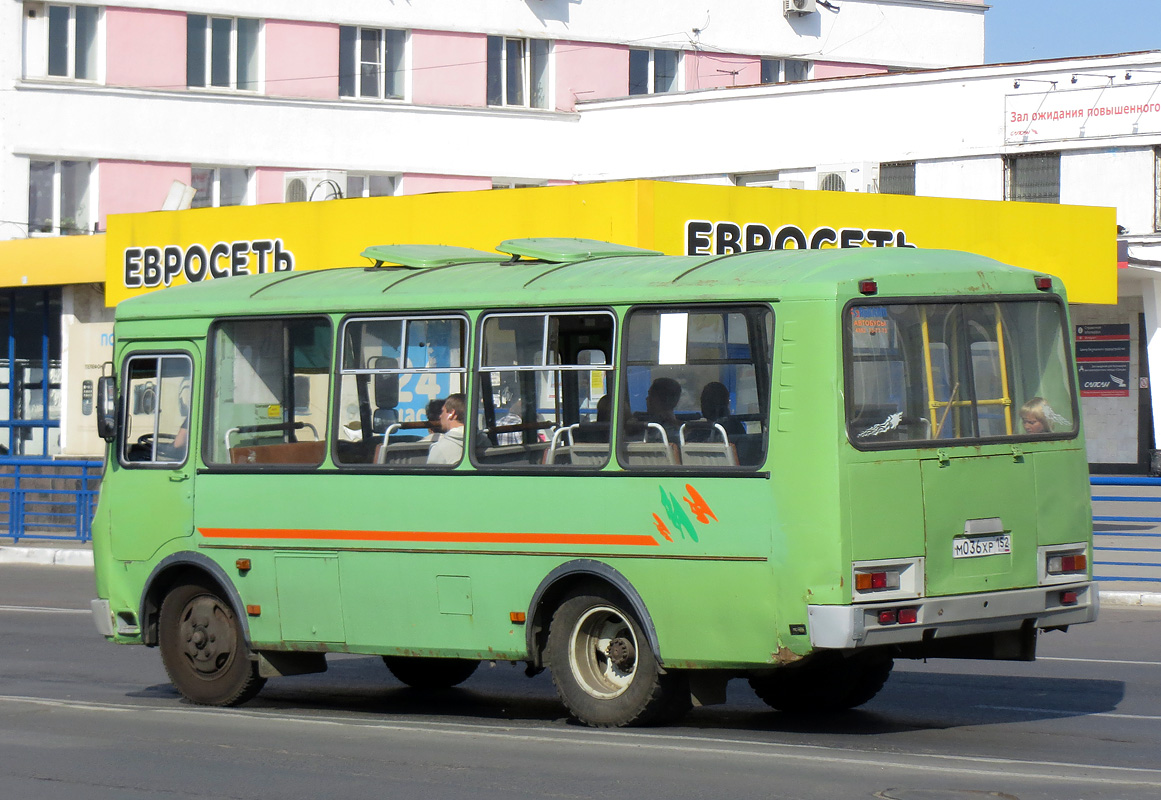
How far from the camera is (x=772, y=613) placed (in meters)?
8.62

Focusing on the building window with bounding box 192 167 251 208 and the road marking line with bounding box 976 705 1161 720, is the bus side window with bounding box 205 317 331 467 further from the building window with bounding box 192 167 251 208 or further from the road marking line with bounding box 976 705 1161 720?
the building window with bounding box 192 167 251 208

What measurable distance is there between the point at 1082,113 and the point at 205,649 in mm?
25042

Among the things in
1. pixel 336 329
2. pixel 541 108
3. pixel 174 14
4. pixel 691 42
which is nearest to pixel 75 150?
pixel 174 14

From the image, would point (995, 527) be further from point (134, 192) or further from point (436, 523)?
point (134, 192)

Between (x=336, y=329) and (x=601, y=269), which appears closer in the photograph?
(x=601, y=269)

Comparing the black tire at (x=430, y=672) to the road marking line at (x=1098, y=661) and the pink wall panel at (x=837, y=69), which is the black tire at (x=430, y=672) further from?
the pink wall panel at (x=837, y=69)

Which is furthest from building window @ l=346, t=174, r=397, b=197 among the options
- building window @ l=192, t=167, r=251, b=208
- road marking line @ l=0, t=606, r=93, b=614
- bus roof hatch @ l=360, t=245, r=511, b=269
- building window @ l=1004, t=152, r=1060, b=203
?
bus roof hatch @ l=360, t=245, r=511, b=269

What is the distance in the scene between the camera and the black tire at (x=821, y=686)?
1021 centimetres

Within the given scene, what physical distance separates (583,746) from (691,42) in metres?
34.4

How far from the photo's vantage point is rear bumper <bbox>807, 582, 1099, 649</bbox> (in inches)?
329

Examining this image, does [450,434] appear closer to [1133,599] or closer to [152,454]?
[152,454]

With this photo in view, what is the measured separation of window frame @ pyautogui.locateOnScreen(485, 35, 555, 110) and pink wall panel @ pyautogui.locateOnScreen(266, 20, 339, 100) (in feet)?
12.4

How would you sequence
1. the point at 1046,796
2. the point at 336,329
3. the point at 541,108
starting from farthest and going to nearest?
the point at 541,108, the point at 336,329, the point at 1046,796

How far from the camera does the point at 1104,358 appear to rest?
3550 centimetres
